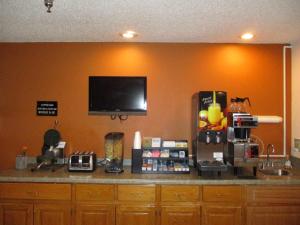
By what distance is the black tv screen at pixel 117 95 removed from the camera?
286 centimetres

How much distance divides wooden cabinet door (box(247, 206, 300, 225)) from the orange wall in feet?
2.73

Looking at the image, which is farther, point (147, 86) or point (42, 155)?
point (147, 86)

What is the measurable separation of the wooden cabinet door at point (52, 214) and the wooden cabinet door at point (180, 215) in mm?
886

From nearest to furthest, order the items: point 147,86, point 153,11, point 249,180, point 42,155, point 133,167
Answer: point 153,11, point 249,180, point 133,167, point 42,155, point 147,86

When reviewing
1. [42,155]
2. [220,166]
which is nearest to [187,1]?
[220,166]

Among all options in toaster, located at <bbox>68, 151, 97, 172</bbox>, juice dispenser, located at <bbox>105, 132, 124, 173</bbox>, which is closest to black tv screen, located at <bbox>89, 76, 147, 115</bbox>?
juice dispenser, located at <bbox>105, 132, 124, 173</bbox>

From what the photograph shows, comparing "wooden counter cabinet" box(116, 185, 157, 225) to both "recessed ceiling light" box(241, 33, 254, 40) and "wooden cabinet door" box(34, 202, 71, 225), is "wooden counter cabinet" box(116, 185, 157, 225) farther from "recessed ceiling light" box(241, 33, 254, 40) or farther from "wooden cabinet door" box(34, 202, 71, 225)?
"recessed ceiling light" box(241, 33, 254, 40)


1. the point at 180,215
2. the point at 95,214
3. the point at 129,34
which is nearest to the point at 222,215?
the point at 180,215

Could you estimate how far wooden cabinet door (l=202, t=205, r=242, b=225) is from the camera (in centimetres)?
234

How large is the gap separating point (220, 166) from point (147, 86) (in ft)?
3.97

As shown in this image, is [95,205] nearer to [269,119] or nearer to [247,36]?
[269,119]

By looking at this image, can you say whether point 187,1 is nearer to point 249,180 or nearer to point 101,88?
point 101,88

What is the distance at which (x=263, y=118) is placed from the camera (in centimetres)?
292

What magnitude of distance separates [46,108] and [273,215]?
8.60 ft
